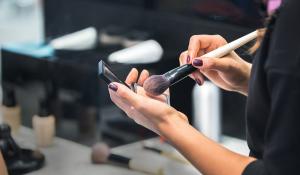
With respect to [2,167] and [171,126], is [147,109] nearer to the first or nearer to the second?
[171,126]

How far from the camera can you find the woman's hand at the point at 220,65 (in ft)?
2.62

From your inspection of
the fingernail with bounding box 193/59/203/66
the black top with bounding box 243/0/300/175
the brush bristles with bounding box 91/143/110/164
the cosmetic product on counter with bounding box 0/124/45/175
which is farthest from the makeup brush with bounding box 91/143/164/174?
the black top with bounding box 243/0/300/175

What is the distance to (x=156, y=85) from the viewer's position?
2.28 feet

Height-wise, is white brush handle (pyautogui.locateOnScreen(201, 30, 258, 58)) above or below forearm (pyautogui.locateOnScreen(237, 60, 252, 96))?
above

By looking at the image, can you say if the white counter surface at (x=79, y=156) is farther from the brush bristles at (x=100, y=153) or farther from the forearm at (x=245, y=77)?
the forearm at (x=245, y=77)

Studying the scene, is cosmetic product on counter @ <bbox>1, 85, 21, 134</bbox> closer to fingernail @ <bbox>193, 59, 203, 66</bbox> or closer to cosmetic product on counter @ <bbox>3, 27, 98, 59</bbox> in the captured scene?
cosmetic product on counter @ <bbox>3, 27, 98, 59</bbox>

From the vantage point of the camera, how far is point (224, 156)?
1.95 ft

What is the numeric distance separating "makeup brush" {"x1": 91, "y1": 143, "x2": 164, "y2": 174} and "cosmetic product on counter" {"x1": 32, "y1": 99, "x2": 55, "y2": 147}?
0.14 meters

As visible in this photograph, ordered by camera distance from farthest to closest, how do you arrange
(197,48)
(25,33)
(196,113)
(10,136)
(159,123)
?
(25,33), (196,113), (10,136), (197,48), (159,123)

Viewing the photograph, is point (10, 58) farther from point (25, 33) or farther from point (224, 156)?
point (224, 156)

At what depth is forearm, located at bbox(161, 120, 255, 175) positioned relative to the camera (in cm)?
59

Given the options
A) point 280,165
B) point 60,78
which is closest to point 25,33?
point 60,78

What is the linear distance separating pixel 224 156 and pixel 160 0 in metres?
0.71

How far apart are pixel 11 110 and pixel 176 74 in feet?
1.96
